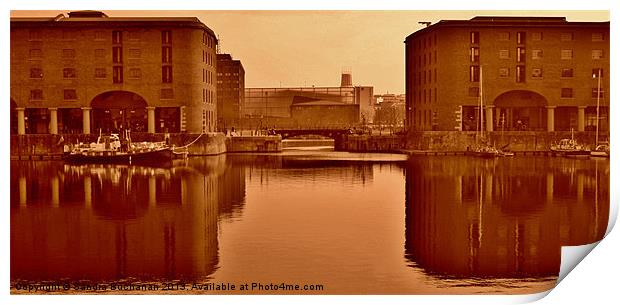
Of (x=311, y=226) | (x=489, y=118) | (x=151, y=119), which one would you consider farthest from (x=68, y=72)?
(x=489, y=118)

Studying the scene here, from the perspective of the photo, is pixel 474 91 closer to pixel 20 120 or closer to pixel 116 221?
pixel 20 120

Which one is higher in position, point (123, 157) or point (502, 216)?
point (123, 157)

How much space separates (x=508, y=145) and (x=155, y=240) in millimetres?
17454

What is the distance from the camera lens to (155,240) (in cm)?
1270

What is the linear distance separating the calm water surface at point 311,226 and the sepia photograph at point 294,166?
0.06m

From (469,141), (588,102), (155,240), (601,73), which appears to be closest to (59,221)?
(155,240)

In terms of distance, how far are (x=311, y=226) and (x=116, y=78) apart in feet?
31.9

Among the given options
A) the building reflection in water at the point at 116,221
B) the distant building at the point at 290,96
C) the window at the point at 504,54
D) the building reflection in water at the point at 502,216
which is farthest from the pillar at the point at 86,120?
the window at the point at 504,54

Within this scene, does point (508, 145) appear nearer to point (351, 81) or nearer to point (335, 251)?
point (351, 81)

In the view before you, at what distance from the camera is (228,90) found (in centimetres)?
2134

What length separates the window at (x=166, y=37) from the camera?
21922mm

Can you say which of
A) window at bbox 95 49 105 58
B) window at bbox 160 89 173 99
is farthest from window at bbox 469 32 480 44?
window at bbox 95 49 105 58

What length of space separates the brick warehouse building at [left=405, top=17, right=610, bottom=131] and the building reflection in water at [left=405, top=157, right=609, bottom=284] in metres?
1.53

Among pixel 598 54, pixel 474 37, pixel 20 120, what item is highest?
pixel 474 37
